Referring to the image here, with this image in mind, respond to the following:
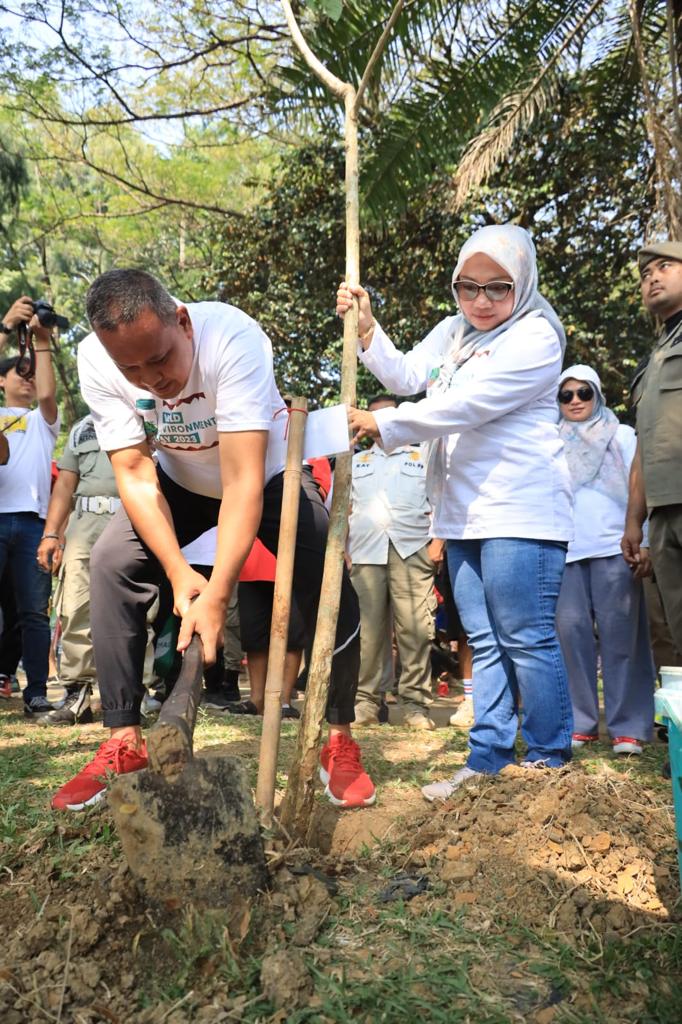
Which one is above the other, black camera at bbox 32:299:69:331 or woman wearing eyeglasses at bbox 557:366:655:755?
black camera at bbox 32:299:69:331

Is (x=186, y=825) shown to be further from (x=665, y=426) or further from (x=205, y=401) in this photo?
(x=665, y=426)

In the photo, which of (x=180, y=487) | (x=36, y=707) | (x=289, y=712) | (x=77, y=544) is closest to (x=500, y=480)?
(x=180, y=487)

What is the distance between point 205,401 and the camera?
304cm

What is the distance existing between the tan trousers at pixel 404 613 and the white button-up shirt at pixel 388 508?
75 mm

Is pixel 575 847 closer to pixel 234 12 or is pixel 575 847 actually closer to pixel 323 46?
pixel 323 46

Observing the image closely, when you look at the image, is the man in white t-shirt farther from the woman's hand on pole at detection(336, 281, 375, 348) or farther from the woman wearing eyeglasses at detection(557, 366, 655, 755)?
the woman wearing eyeglasses at detection(557, 366, 655, 755)

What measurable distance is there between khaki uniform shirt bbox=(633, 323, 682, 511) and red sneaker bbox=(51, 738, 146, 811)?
224 centimetres

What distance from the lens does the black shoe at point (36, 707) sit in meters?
5.35

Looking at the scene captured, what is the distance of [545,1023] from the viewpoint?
1.79 metres

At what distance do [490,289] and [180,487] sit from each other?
1.36 meters

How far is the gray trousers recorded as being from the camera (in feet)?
15.6

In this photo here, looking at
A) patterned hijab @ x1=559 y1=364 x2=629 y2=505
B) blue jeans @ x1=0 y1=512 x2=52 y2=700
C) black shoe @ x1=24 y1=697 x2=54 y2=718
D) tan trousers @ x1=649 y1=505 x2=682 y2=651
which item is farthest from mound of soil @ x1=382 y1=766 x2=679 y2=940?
blue jeans @ x1=0 y1=512 x2=52 y2=700

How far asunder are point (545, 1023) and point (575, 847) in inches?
29.3

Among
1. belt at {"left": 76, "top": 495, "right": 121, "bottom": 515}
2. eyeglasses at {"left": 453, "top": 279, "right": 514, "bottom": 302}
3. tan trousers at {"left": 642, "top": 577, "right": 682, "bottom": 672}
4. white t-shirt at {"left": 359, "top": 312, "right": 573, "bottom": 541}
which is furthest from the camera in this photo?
belt at {"left": 76, "top": 495, "right": 121, "bottom": 515}
